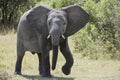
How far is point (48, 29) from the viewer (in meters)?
10.5

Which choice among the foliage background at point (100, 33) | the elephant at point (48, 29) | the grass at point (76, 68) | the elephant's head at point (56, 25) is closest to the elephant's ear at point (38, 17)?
the elephant at point (48, 29)

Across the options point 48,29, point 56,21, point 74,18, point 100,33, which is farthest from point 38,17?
point 100,33

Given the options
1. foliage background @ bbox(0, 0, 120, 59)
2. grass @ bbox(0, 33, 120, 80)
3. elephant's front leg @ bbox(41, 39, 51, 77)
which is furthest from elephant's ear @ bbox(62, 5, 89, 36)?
foliage background @ bbox(0, 0, 120, 59)

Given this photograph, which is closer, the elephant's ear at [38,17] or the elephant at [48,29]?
→ the elephant at [48,29]

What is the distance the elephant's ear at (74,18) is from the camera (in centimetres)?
1100

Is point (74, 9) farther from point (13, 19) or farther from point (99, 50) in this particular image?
point (13, 19)

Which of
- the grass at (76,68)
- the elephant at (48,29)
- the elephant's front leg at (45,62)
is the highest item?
the elephant at (48,29)

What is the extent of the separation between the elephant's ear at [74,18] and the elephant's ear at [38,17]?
48 cm

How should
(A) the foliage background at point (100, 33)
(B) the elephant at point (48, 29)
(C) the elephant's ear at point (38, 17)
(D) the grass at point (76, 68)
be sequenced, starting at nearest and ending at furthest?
(B) the elephant at point (48, 29) → (C) the elephant's ear at point (38, 17) → (D) the grass at point (76, 68) → (A) the foliage background at point (100, 33)

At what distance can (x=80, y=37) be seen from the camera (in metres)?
16.5

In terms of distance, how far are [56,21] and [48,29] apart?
43cm

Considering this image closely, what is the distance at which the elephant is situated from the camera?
33.6 feet

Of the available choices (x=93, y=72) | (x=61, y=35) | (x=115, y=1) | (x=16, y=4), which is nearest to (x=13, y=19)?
(x=16, y=4)

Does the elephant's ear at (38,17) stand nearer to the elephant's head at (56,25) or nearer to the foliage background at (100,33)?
the elephant's head at (56,25)
